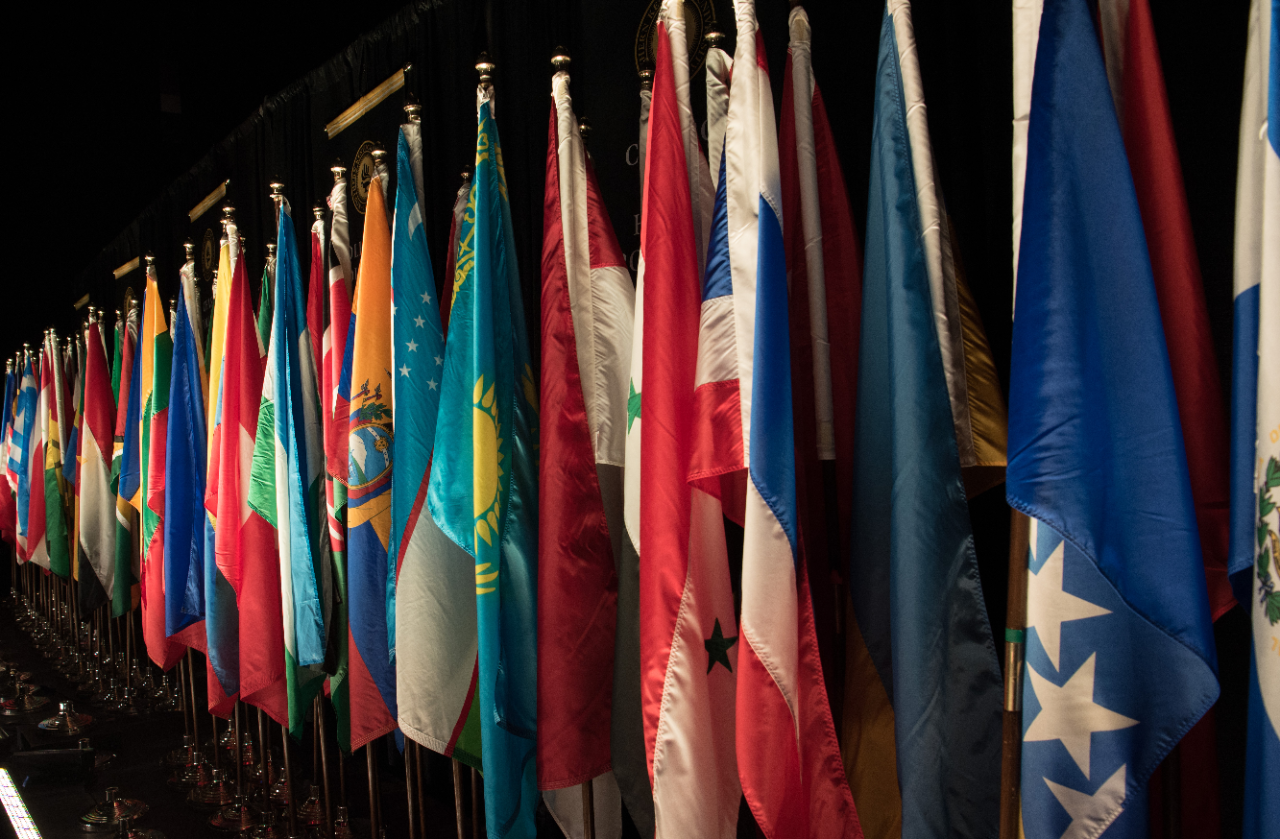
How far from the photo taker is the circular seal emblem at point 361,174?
2.99m

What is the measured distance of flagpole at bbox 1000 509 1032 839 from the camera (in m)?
1.05

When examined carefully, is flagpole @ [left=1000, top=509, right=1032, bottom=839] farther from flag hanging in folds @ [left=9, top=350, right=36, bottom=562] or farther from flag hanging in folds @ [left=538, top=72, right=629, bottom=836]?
flag hanging in folds @ [left=9, top=350, right=36, bottom=562]

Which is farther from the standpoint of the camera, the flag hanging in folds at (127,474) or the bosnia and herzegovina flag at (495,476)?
the flag hanging in folds at (127,474)

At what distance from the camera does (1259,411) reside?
0.89 meters

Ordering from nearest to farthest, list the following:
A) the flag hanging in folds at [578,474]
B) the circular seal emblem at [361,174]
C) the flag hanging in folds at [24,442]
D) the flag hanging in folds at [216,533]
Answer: the flag hanging in folds at [578,474], the flag hanging in folds at [216,533], the circular seal emblem at [361,174], the flag hanging in folds at [24,442]

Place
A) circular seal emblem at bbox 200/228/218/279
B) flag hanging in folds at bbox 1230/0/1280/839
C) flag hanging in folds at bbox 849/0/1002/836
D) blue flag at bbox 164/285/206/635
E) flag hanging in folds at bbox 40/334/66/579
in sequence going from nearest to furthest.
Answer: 1. flag hanging in folds at bbox 1230/0/1280/839
2. flag hanging in folds at bbox 849/0/1002/836
3. blue flag at bbox 164/285/206/635
4. circular seal emblem at bbox 200/228/218/279
5. flag hanging in folds at bbox 40/334/66/579

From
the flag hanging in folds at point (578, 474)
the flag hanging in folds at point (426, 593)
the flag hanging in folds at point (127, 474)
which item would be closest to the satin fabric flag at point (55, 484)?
the flag hanging in folds at point (127, 474)

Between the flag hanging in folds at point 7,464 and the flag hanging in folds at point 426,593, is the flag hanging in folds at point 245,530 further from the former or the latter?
the flag hanging in folds at point 7,464

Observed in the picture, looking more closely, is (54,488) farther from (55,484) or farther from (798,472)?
(798,472)

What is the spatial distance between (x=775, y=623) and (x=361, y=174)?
2484 mm

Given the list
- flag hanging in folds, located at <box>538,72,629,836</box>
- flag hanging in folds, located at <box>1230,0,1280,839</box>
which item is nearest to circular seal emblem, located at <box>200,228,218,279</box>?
flag hanging in folds, located at <box>538,72,629,836</box>

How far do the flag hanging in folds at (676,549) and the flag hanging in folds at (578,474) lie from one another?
176 mm

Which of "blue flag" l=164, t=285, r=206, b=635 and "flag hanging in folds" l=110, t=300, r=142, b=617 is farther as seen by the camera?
"flag hanging in folds" l=110, t=300, r=142, b=617

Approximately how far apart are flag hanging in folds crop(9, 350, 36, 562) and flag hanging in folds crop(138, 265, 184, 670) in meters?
2.83
